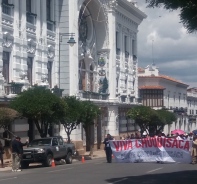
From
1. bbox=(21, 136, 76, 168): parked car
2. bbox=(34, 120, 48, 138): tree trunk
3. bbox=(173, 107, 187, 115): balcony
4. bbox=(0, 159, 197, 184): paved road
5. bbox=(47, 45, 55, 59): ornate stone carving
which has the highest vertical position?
bbox=(47, 45, 55, 59): ornate stone carving

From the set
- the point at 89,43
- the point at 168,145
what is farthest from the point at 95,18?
the point at 168,145

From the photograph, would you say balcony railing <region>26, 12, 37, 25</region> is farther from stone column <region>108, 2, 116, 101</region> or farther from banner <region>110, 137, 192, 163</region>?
stone column <region>108, 2, 116, 101</region>

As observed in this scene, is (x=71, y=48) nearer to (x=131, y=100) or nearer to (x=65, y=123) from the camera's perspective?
(x=65, y=123)

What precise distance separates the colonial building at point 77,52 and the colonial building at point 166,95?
47.7 ft

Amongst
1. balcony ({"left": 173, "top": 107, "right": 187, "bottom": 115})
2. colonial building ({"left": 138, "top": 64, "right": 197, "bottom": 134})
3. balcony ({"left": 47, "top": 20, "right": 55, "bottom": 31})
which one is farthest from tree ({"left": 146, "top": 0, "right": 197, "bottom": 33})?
balcony ({"left": 173, "top": 107, "right": 187, "bottom": 115})

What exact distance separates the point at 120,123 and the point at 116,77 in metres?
4.95

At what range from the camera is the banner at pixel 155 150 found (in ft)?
104

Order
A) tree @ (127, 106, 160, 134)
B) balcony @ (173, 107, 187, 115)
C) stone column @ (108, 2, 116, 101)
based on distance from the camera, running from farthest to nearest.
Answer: balcony @ (173, 107, 187, 115) < tree @ (127, 106, 160, 134) < stone column @ (108, 2, 116, 101)

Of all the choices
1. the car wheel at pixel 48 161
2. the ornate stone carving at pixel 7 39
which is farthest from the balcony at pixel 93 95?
the car wheel at pixel 48 161

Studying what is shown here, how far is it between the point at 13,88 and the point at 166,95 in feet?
156

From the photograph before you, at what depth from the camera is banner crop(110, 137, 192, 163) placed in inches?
1248

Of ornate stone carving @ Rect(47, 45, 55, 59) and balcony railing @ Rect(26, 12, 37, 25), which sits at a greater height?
balcony railing @ Rect(26, 12, 37, 25)

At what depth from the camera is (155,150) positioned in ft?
107

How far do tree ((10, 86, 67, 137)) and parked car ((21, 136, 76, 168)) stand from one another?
173 cm
